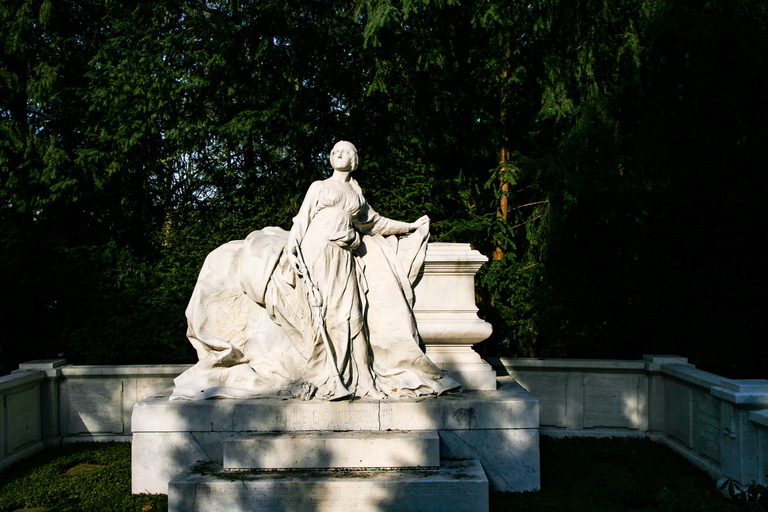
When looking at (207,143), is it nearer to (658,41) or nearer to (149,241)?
(149,241)

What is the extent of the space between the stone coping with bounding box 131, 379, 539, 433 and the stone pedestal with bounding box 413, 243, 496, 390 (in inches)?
17.3

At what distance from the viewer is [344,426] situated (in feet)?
15.0

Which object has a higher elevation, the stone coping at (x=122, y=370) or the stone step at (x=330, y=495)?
the stone coping at (x=122, y=370)

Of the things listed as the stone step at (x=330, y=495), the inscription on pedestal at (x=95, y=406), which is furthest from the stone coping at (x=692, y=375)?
the inscription on pedestal at (x=95, y=406)

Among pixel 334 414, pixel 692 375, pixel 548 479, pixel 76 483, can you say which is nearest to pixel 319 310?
pixel 334 414

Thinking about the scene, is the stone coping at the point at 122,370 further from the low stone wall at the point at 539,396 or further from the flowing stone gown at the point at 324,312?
the flowing stone gown at the point at 324,312

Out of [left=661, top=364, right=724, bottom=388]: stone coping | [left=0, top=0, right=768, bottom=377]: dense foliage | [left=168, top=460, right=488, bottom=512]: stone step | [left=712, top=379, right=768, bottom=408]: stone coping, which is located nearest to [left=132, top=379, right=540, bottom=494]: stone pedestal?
[left=168, top=460, right=488, bottom=512]: stone step

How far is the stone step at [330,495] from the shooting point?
3963 mm

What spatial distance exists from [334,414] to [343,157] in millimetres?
1982

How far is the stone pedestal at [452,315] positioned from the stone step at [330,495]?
4.14 ft

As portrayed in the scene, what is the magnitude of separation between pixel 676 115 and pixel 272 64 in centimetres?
473

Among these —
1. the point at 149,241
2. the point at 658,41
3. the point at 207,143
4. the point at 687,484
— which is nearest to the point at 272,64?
the point at 207,143

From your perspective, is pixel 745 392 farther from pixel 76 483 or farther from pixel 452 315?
pixel 76 483

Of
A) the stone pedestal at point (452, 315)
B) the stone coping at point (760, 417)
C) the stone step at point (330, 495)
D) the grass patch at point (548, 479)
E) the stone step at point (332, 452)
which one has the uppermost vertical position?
the stone pedestal at point (452, 315)
